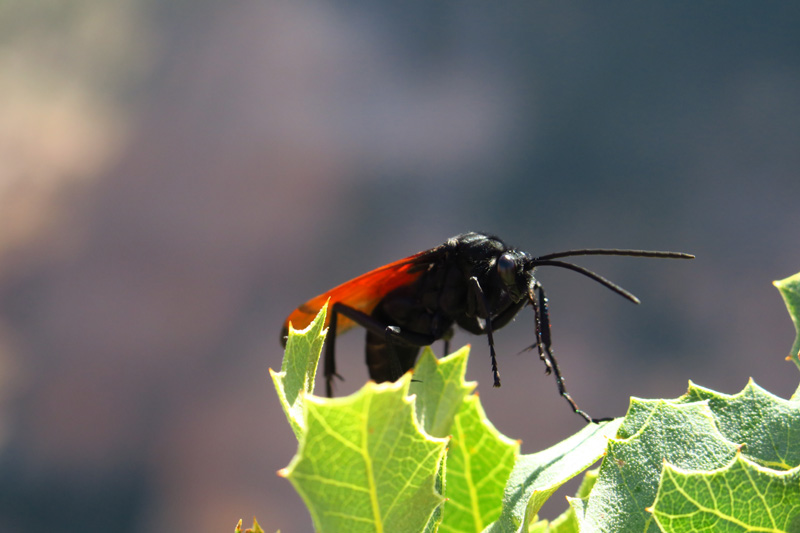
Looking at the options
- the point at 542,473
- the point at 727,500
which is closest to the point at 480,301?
the point at 542,473

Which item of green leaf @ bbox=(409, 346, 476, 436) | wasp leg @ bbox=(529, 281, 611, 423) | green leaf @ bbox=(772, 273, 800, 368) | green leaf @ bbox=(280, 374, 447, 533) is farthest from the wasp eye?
green leaf @ bbox=(280, 374, 447, 533)

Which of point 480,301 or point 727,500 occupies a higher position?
point 480,301

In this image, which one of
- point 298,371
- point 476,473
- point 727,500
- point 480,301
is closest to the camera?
point 727,500

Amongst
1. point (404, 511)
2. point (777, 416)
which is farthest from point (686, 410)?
point (404, 511)

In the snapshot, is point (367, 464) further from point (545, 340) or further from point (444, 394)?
point (545, 340)

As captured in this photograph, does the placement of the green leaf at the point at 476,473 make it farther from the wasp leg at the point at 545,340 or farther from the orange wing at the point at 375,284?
the orange wing at the point at 375,284

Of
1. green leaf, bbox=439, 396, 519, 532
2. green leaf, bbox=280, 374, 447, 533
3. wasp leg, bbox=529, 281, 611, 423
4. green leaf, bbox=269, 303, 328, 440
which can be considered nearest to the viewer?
green leaf, bbox=280, 374, 447, 533

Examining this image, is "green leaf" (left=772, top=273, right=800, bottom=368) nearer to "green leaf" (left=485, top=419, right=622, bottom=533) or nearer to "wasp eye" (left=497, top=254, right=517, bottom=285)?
"green leaf" (left=485, top=419, right=622, bottom=533)

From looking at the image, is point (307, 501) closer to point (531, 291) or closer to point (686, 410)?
point (686, 410)
